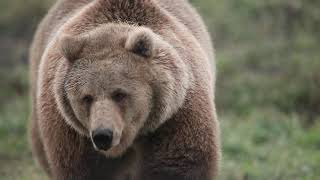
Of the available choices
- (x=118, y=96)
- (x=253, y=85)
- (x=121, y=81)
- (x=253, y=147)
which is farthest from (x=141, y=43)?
(x=253, y=85)

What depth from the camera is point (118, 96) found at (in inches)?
204

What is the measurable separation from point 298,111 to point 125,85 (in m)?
5.61

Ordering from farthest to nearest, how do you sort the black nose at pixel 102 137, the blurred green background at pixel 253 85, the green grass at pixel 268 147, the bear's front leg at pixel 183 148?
1. the blurred green background at pixel 253 85
2. the green grass at pixel 268 147
3. the bear's front leg at pixel 183 148
4. the black nose at pixel 102 137

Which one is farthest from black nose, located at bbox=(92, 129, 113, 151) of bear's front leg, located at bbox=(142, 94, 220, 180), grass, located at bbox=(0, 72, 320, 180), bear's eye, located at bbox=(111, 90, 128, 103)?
grass, located at bbox=(0, 72, 320, 180)

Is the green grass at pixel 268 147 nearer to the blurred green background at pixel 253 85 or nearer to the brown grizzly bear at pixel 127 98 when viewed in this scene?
the blurred green background at pixel 253 85

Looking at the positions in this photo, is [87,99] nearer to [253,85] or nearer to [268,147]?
[268,147]

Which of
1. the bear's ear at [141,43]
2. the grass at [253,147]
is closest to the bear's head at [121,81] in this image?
the bear's ear at [141,43]

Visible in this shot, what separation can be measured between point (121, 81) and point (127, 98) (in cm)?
12

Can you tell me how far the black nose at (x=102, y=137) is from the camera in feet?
16.0

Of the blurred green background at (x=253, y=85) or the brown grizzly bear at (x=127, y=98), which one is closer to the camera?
the brown grizzly bear at (x=127, y=98)

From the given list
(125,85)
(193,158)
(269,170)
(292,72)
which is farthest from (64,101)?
(292,72)

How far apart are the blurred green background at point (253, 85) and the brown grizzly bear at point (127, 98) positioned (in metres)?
2.26

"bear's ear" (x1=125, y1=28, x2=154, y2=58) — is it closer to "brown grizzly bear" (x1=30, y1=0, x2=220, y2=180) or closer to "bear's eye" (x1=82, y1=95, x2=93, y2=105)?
"brown grizzly bear" (x1=30, y1=0, x2=220, y2=180)

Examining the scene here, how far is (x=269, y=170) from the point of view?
803cm
